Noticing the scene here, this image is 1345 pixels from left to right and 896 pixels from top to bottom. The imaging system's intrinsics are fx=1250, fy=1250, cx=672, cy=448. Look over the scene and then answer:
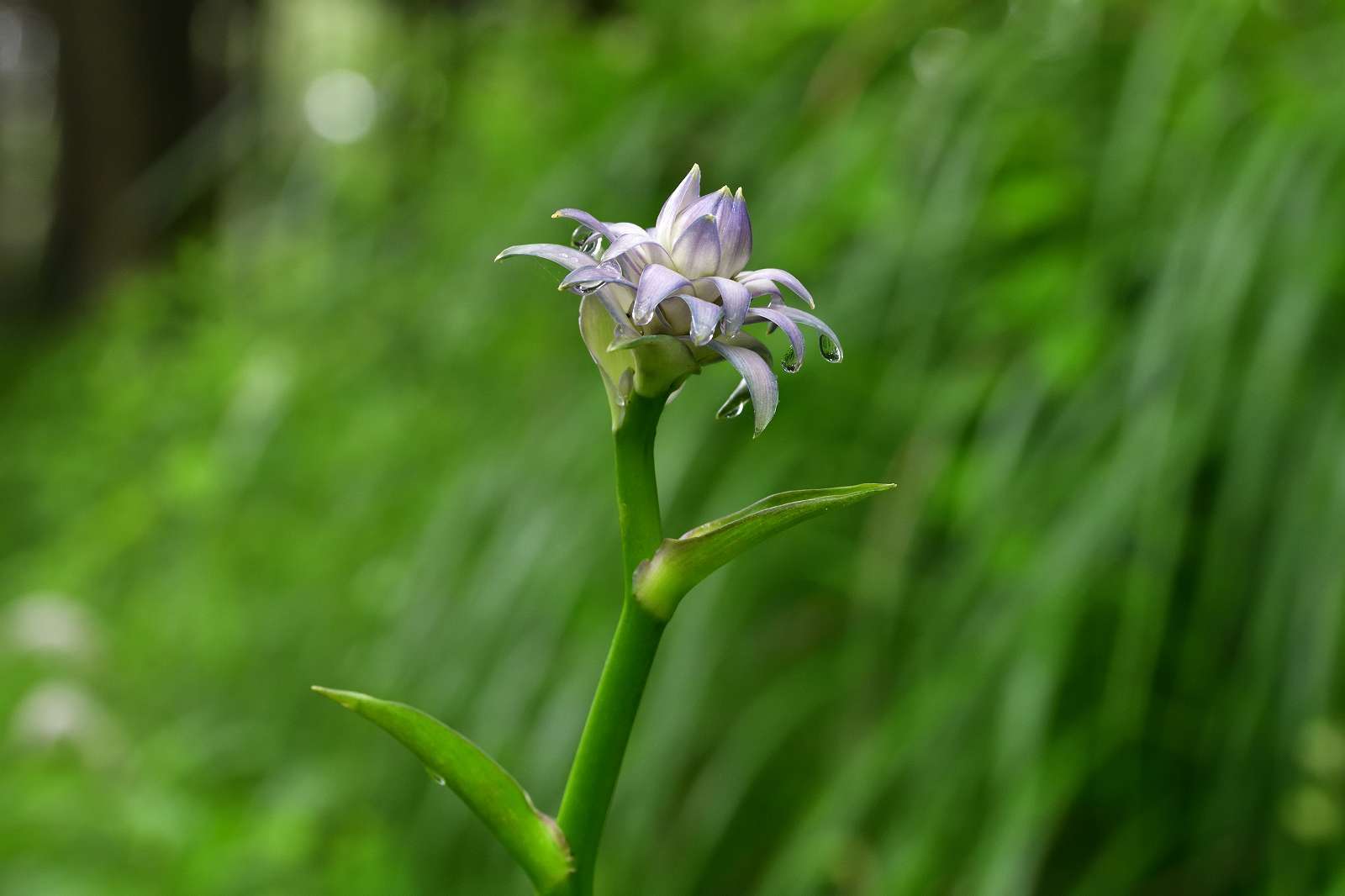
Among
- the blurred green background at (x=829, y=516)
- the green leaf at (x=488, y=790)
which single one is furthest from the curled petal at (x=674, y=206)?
the blurred green background at (x=829, y=516)

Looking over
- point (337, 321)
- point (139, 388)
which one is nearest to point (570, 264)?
point (337, 321)

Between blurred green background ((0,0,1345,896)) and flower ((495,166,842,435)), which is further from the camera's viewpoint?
blurred green background ((0,0,1345,896))

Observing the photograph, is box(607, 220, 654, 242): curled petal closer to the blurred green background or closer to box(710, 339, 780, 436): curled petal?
box(710, 339, 780, 436): curled petal

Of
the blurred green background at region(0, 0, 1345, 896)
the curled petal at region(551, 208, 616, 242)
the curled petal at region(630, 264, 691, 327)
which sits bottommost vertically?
the curled petal at region(630, 264, 691, 327)

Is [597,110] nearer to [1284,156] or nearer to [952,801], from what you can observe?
[1284,156]

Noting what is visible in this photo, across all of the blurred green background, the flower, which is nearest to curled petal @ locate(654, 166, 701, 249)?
the flower

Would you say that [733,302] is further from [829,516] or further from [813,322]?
[829,516]

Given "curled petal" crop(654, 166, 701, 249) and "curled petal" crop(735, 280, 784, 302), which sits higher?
"curled petal" crop(654, 166, 701, 249)
